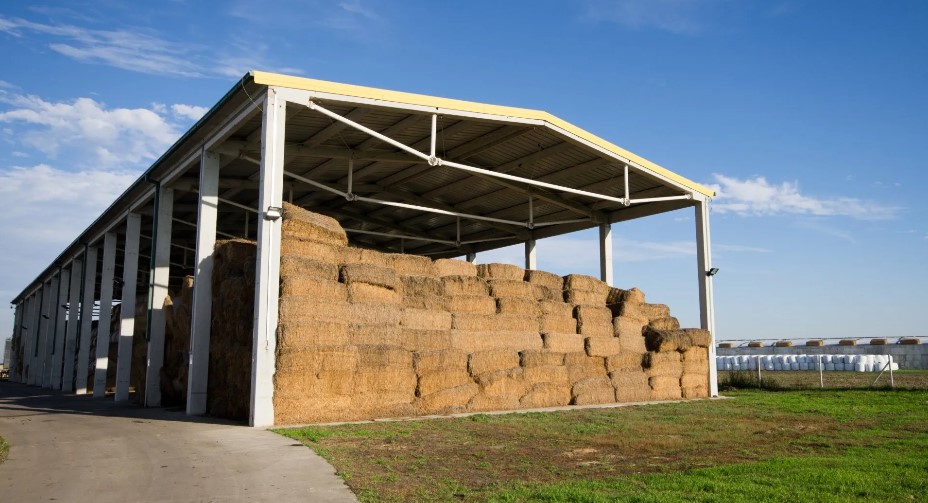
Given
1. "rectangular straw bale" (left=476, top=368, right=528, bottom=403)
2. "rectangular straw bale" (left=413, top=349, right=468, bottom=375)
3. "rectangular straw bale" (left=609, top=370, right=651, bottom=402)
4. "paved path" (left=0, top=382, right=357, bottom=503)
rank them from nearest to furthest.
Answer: "paved path" (left=0, top=382, right=357, bottom=503) < "rectangular straw bale" (left=413, top=349, right=468, bottom=375) < "rectangular straw bale" (left=476, top=368, right=528, bottom=403) < "rectangular straw bale" (left=609, top=370, right=651, bottom=402)

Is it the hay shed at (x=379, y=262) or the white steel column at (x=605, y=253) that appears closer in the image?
the hay shed at (x=379, y=262)

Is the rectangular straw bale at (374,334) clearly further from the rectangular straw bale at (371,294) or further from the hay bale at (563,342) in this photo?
the hay bale at (563,342)

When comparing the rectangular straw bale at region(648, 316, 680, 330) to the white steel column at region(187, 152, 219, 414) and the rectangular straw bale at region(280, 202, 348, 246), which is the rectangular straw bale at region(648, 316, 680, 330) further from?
the white steel column at region(187, 152, 219, 414)

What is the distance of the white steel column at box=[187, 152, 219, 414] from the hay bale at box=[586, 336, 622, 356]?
10.4 metres

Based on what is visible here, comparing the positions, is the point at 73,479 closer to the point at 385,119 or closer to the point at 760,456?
the point at 760,456

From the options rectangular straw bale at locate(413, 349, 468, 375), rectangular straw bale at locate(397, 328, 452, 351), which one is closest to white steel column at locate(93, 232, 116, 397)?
rectangular straw bale at locate(397, 328, 452, 351)

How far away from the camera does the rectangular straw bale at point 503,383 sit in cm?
1767

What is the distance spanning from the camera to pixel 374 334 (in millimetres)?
15438

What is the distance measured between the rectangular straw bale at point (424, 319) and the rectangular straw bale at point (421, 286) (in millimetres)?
433

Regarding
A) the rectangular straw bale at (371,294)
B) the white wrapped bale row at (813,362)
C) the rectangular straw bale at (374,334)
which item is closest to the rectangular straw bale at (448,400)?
the rectangular straw bale at (374,334)

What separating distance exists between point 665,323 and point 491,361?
828 cm

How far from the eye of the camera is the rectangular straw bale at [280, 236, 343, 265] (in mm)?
14750

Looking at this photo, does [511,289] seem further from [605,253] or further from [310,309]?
[605,253]

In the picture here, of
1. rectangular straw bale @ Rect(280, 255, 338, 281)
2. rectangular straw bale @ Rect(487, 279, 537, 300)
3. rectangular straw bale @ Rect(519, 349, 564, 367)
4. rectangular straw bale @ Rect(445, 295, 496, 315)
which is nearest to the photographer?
rectangular straw bale @ Rect(280, 255, 338, 281)
